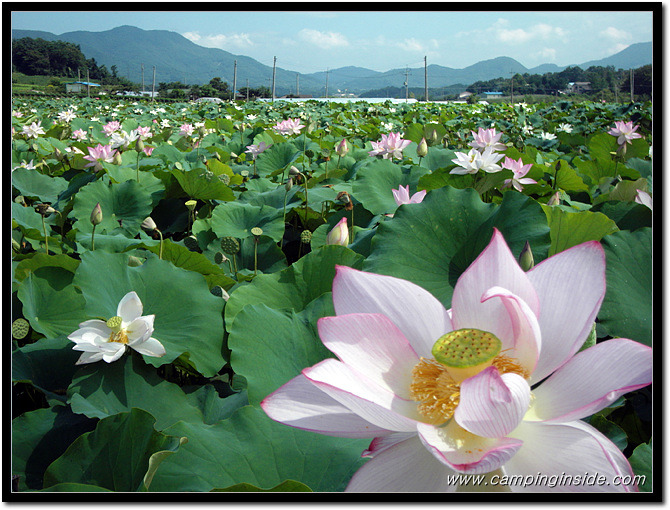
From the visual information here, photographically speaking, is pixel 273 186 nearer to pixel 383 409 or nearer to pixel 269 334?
pixel 269 334

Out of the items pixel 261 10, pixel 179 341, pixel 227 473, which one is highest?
pixel 261 10

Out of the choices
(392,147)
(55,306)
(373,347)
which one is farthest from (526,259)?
(392,147)

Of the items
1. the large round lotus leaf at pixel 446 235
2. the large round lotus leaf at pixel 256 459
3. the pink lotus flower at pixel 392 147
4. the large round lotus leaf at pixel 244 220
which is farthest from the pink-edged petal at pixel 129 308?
the pink lotus flower at pixel 392 147

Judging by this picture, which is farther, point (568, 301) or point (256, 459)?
point (256, 459)

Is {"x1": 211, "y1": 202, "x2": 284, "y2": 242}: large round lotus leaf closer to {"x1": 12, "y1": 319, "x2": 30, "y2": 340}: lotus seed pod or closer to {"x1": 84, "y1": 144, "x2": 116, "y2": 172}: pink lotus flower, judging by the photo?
{"x1": 12, "y1": 319, "x2": 30, "y2": 340}: lotus seed pod

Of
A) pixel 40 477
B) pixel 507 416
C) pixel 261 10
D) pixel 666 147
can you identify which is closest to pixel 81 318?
pixel 40 477

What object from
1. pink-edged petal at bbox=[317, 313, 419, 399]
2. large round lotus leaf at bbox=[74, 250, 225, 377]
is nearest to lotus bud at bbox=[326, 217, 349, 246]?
large round lotus leaf at bbox=[74, 250, 225, 377]

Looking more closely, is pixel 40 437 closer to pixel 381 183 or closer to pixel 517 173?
pixel 381 183
